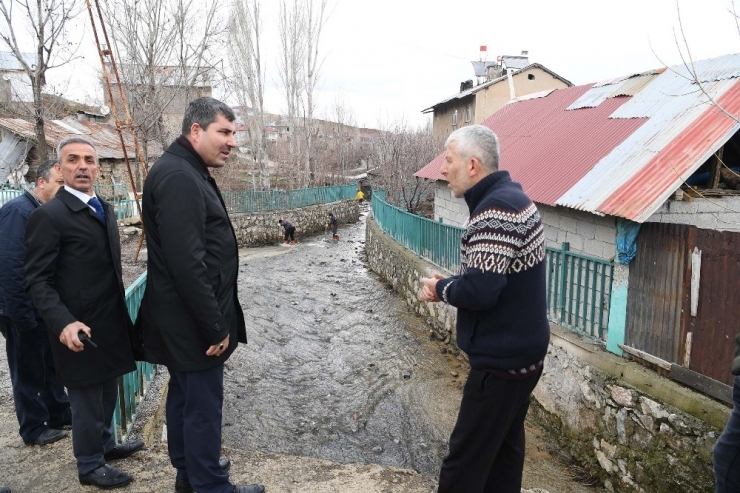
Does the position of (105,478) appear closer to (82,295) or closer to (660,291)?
(82,295)

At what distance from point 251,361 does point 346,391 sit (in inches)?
66.1

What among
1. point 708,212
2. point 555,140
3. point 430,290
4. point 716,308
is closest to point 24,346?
point 430,290

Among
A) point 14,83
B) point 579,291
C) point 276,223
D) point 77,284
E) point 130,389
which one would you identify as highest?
point 14,83

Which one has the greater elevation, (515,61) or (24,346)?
(515,61)

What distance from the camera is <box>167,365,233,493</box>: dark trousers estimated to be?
254 centimetres

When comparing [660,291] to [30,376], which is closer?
[30,376]

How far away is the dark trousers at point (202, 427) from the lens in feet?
8.35

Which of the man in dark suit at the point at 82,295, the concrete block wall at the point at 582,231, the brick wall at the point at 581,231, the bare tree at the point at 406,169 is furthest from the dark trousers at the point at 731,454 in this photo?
the bare tree at the point at 406,169

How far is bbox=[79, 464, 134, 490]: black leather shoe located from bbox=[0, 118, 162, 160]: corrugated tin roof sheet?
1894 centimetres

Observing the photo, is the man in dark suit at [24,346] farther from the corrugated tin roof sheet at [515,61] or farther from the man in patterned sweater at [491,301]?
Result: the corrugated tin roof sheet at [515,61]

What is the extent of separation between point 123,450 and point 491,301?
2.59 meters

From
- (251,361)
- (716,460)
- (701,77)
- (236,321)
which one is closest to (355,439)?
(251,361)

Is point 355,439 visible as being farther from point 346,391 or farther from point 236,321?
point 236,321

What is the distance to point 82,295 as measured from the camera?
2736 mm
